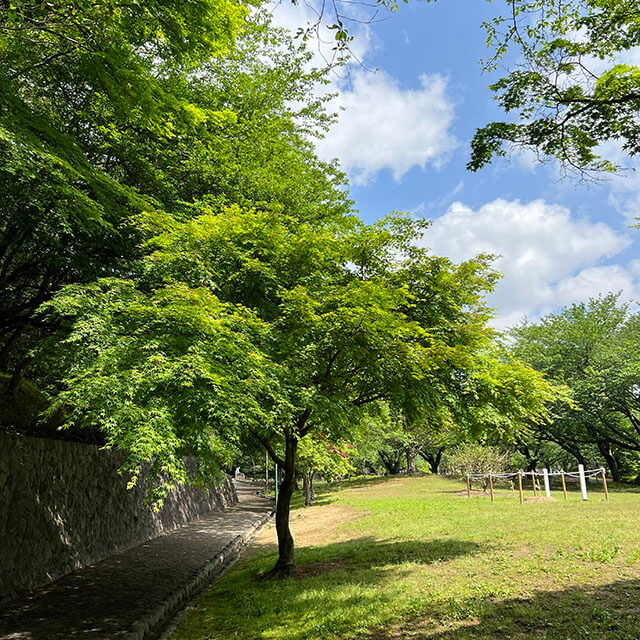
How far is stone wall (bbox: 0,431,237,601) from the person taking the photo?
27.5ft

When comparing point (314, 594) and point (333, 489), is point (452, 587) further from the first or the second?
point (333, 489)

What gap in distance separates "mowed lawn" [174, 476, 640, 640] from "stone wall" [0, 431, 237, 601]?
131 inches

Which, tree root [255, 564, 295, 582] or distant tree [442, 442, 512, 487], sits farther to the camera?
distant tree [442, 442, 512, 487]

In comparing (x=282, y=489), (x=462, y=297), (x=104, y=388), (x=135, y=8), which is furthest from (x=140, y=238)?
(x=462, y=297)

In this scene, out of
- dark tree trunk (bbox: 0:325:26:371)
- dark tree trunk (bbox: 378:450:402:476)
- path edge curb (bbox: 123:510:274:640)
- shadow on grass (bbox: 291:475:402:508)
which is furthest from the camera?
dark tree trunk (bbox: 378:450:402:476)

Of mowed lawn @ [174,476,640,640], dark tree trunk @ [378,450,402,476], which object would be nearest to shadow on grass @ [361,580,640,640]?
mowed lawn @ [174,476,640,640]

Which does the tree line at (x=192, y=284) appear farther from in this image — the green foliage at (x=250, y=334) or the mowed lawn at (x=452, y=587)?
the mowed lawn at (x=452, y=587)

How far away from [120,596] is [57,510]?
3138 millimetres

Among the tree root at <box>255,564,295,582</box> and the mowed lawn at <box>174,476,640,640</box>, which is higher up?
the mowed lawn at <box>174,476,640,640</box>

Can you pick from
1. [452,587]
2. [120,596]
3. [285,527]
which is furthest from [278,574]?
[452,587]

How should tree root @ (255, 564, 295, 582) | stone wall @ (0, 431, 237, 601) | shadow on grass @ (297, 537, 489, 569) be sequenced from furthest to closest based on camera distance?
1. shadow on grass @ (297, 537, 489, 569)
2. tree root @ (255, 564, 295, 582)
3. stone wall @ (0, 431, 237, 601)

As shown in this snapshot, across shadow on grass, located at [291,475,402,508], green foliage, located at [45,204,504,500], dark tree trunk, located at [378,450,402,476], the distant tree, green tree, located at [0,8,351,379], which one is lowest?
shadow on grass, located at [291,475,402,508]

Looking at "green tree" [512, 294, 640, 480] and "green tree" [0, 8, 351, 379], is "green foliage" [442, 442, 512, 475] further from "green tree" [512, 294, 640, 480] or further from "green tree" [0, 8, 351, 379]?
"green tree" [0, 8, 351, 379]

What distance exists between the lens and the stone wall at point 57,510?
8.38 metres
